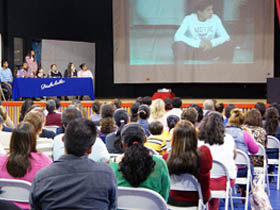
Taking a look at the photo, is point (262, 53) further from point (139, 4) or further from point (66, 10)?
point (66, 10)

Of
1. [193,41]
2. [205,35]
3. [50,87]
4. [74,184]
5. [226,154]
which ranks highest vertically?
[205,35]

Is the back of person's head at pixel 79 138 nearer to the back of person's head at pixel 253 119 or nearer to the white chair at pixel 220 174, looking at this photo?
the white chair at pixel 220 174

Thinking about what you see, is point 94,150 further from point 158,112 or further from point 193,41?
point 193,41

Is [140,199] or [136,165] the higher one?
[136,165]

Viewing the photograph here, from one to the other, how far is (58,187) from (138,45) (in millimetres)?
11610

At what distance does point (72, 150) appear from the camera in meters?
1.83

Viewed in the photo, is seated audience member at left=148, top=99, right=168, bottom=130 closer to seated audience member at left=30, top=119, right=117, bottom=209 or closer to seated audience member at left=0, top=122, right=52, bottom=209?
seated audience member at left=0, top=122, right=52, bottom=209

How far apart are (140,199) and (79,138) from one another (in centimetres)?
49

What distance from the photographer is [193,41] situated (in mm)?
12438

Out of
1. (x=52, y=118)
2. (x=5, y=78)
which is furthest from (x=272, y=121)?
(x=5, y=78)

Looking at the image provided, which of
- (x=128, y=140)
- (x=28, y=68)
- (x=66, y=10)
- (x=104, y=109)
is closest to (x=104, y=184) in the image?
(x=128, y=140)

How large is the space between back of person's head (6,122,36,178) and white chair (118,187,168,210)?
646 mm

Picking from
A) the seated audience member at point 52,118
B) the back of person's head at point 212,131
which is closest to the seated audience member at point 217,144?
the back of person's head at point 212,131

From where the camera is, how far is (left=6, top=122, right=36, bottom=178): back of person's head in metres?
2.37
